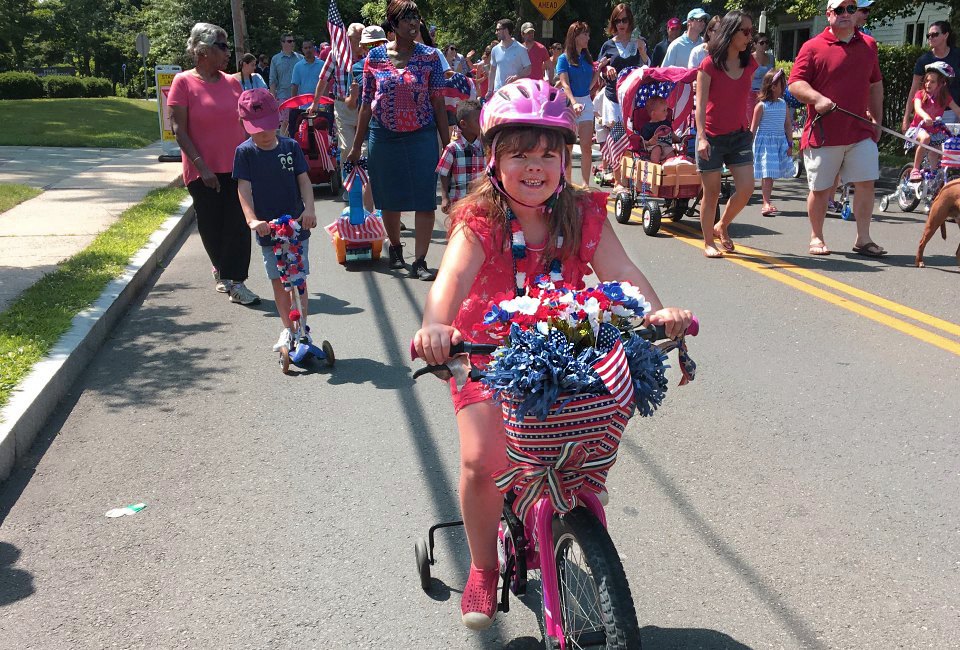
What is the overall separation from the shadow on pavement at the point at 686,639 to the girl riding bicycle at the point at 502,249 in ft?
1.82

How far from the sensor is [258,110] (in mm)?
6332

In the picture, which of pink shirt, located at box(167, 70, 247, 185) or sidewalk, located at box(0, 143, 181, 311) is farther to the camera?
sidewalk, located at box(0, 143, 181, 311)

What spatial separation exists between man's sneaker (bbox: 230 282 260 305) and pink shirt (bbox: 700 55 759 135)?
14.4ft

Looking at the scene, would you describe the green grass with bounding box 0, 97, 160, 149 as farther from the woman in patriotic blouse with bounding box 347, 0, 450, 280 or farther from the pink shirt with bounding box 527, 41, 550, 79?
the woman in patriotic blouse with bounding box 347, 0, 450, 280

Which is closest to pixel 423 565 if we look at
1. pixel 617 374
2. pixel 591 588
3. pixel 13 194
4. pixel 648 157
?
pixel 591 588

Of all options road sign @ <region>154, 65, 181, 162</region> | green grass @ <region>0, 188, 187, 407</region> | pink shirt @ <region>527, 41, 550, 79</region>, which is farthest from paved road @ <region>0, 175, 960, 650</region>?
road sign @ <region>154, 65, 181, 162</region>

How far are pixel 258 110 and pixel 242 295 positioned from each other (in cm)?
217

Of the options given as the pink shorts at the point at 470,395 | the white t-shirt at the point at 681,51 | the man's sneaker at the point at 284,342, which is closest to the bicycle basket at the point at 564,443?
the pink shorts at the point at 470,395

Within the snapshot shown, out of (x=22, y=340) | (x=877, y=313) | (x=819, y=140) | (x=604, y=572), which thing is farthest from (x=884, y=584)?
(x=819, y=140)

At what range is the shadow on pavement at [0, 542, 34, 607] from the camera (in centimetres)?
364

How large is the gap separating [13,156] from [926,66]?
1626 centimetres

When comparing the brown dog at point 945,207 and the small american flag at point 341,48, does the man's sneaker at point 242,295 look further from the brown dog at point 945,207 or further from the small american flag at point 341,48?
the brown dog at point 945,207

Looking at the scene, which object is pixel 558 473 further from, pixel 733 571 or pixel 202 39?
pixel 202 39

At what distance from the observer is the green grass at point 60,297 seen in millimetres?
5977
